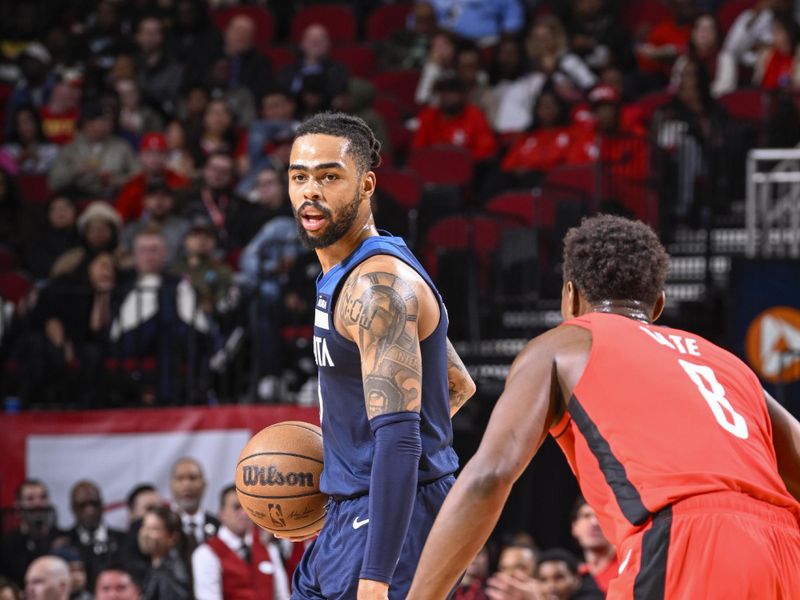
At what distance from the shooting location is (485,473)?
3.18m

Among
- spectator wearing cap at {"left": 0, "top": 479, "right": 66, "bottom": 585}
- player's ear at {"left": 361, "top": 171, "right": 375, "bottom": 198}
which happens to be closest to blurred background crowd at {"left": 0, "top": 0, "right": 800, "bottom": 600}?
spectator wearing cap at {"left": 0, "top": 479, "right": 66, "bottom": 585}

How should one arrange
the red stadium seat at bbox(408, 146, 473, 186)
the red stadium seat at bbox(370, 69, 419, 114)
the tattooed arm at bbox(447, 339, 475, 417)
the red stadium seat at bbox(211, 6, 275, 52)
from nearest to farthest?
the tattooed arm at bbox(447, 339, 475, 417)
the red stadium seat at bbox(408, 146, 473, 186)
the red stadium seat at bbox(370, 69, 419, 114)
the red stadium seat at bbox(211, 6, 275, 52)

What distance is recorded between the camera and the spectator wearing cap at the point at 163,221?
11773 millimetres

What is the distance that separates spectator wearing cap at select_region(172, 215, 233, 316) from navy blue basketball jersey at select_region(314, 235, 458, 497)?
6.01 m

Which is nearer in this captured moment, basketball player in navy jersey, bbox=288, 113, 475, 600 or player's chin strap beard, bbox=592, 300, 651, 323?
player's chin strap beard, bbox=592, 300, 651, 323

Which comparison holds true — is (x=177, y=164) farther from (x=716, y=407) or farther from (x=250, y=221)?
(x=716, y=407)

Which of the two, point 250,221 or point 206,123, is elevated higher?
point 206,123

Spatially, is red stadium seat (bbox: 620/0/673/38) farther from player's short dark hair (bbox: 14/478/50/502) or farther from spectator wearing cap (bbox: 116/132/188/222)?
player's short dark hair (bbox: 14/478/50/502)

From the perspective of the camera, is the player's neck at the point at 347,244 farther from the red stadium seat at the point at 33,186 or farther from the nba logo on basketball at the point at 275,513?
the red stadium seat at the point at 33,186

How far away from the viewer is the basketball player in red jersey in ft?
10.3

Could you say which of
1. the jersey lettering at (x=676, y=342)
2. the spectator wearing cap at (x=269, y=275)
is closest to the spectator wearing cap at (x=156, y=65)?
the spectator wearing cap at (x=269, y=275)

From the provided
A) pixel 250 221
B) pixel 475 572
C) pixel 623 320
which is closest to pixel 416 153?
pixel 250 221

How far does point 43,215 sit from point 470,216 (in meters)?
4.50

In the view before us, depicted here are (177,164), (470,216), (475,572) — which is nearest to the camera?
(475,572)
